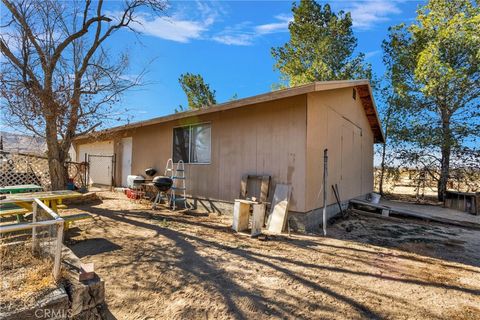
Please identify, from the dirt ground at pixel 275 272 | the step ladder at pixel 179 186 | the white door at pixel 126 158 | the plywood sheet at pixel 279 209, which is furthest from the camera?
the white door at pixel 126 158

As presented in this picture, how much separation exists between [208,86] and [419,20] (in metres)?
14.5

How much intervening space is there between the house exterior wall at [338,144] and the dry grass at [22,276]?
4327 mm

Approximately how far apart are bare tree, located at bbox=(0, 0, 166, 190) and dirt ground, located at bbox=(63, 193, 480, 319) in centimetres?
304

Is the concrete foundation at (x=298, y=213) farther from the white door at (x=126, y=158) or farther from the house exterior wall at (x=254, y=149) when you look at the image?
the white door at (x=126, y=158)

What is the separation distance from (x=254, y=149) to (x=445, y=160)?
1140 centimetres

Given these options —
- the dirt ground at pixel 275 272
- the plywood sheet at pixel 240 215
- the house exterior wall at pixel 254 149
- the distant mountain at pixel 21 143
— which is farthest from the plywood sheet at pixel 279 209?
the distant mountain at pixel 21 143

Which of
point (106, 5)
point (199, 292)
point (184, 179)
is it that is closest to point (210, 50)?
point (106, 5)

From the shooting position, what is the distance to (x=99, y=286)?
227 cm

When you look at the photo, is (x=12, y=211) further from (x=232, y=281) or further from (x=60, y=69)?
(x=60, y=69)

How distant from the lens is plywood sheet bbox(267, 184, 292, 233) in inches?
209

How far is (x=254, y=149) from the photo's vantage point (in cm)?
620

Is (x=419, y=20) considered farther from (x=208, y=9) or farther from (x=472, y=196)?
(x=208, y=9)

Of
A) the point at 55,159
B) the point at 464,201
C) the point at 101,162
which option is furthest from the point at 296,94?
the point at 101,162

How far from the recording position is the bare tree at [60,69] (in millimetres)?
6414
